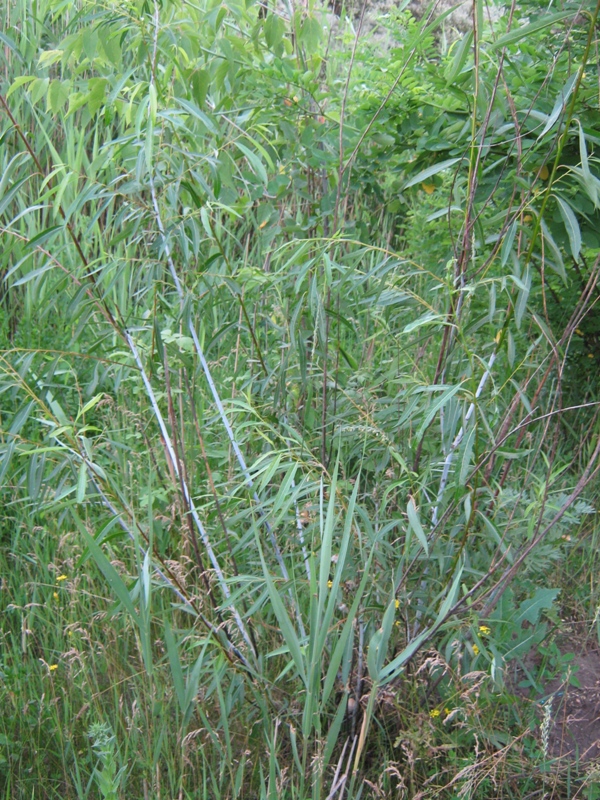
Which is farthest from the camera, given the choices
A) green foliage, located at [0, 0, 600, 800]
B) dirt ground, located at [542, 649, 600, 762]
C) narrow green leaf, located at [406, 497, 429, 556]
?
dirt ground, located at [542, 649, 600, 762]

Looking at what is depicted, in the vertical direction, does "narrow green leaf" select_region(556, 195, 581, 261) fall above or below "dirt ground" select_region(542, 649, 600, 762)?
above

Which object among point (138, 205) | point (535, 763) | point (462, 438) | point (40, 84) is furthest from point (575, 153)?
point (535, 763)

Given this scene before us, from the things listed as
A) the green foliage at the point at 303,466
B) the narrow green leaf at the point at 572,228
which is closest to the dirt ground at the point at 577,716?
the green foliage at the point at 303,466

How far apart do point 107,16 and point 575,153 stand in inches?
49.7

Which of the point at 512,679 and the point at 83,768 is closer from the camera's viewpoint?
the point at 83,768

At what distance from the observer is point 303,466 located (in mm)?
1796

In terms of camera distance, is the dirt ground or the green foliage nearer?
the green foliage

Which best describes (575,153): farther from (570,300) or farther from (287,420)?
(287,420)

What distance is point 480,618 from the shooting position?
67.6 inches

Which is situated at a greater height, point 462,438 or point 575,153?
point 575,153

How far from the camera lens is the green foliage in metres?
1.64

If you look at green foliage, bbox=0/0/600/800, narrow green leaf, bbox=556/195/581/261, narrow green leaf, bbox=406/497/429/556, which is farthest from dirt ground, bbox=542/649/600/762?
narrow green leaf, bbox=556/195/581/261

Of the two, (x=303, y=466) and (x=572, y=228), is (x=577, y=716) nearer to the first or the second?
(x=303, y=466)

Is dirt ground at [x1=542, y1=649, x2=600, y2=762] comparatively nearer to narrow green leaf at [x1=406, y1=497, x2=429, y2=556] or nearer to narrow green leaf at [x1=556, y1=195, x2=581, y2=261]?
narrow green leaf at [x1=406, y1=497, x2=429, y2=556]
